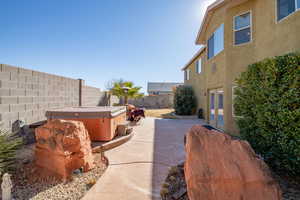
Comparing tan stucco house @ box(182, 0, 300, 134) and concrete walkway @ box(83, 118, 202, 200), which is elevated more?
tan stucco house @ box(182, 0, 300, 134)

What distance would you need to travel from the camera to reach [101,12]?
877 cm

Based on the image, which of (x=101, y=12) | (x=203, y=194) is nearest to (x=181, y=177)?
(x=203, y=194)

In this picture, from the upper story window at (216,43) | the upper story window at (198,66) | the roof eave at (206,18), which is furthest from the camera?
the upper story window at (198,66)

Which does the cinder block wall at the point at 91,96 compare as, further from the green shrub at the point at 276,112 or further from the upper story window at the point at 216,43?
the green shrub at the point at 276,112

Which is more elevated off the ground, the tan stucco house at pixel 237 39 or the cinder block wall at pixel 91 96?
the tan stucco house at pixel 237 39

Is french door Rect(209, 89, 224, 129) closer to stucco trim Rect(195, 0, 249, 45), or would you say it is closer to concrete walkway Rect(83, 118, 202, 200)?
concrete walkway Rect(83, 118, 202, 200)

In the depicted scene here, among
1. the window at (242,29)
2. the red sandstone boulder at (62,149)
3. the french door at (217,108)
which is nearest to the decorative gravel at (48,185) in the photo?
the red sandstone boulder at (62,149)

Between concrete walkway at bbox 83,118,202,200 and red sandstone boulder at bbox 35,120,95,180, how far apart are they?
86 centimetres

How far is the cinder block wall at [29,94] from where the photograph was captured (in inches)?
181

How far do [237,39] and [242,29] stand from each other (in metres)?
0.51

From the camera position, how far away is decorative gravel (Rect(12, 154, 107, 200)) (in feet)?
9.32

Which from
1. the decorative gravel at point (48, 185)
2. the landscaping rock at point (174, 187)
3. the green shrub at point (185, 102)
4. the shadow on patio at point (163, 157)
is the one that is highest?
the green shrub at point (185, 102)

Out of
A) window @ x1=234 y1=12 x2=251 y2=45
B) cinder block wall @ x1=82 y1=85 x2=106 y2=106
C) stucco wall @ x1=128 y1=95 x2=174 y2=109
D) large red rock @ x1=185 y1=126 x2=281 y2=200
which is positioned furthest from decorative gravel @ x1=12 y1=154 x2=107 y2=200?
stucco wall @ x1=128 y1=95 x2=174 y2=109

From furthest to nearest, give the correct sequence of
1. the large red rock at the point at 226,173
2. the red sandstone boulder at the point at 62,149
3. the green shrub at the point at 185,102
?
1. the green shrub at the point at 185,102
2. the red sandstone boulder at the point at 62,149
3. the large red rock at the point at 226,173
